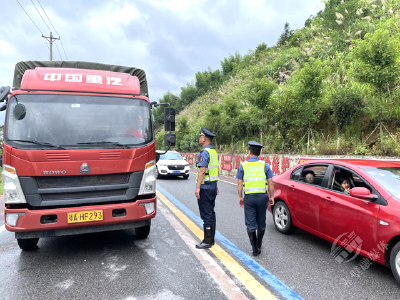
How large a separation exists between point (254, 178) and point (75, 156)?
8.22ft

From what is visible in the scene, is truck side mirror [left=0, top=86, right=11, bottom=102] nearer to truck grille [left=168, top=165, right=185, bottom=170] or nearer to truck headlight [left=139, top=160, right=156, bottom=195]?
truck headlight [left=139, top=160, right=156, bottom=195]

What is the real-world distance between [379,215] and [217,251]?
215cm

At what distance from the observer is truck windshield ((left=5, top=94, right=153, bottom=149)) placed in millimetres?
3814

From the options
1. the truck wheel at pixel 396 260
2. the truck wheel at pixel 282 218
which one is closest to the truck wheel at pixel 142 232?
the truck wheel at pixel 282 218

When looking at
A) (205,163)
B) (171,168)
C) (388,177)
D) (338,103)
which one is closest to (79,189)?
(205,163)

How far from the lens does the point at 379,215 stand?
3.18 m

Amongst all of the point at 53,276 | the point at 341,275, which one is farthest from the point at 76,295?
the point at 341,275

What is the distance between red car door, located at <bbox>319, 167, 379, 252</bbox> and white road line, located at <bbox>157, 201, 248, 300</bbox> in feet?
5.51

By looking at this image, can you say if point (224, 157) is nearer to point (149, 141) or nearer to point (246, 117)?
point (246, 117)

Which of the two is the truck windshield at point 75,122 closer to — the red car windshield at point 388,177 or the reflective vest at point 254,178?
the reflective vest at point 254,178

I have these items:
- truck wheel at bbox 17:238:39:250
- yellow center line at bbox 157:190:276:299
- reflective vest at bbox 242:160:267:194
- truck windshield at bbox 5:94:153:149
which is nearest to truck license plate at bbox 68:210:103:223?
truck windshield at bbox 5:94:153:149

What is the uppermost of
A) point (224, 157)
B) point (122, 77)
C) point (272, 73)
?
point (272, 73)

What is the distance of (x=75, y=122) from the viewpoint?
4.06 metres

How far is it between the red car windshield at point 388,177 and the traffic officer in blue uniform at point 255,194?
4.48 feet
